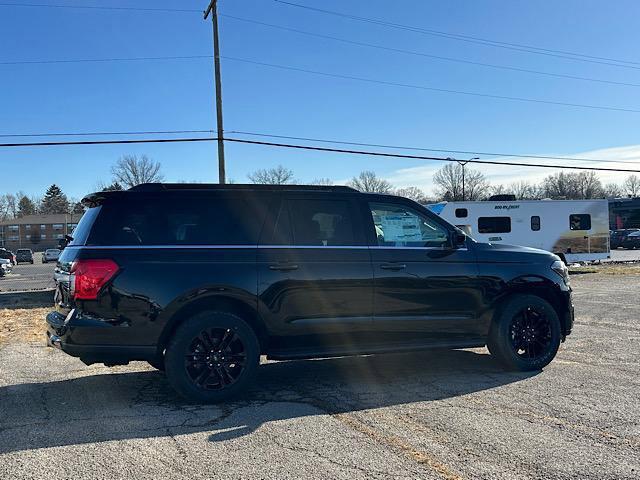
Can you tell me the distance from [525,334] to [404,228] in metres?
1.85

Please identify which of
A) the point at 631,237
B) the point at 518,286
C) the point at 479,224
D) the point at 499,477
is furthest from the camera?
the point at 631,237

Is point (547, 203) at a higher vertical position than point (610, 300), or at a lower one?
higher

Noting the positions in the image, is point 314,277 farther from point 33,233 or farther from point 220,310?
point 33,233

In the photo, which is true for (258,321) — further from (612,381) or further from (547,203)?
(547,203)

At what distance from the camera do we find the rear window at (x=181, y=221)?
5289 mm

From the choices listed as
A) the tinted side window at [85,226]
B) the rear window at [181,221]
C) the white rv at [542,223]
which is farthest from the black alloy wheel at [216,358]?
the white rv at [542,223]

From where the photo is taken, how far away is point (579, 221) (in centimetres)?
2330

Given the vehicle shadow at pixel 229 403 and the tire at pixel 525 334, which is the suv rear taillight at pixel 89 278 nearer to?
the vehicle shadow at pixel 229 403

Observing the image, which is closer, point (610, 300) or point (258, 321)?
point (258, 321)

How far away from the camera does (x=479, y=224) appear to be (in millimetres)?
22266

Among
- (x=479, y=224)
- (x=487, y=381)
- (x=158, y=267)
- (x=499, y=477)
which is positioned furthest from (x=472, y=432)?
(x=479, y=224)

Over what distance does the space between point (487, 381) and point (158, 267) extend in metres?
3.55

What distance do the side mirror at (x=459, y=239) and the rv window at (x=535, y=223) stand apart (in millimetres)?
17872

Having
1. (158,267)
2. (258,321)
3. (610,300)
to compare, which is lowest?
(610,300)
